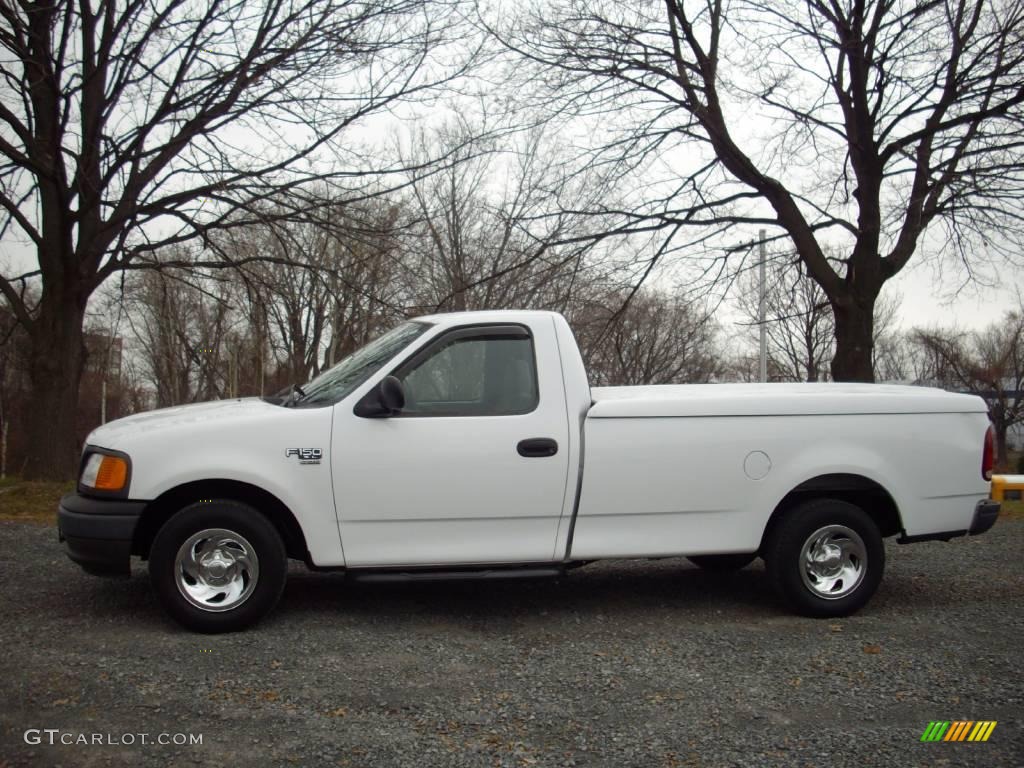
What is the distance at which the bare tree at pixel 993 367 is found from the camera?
149 feet

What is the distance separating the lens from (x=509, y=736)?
3.86 metres

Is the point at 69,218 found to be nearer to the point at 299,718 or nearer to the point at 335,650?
→ the point at 335,650

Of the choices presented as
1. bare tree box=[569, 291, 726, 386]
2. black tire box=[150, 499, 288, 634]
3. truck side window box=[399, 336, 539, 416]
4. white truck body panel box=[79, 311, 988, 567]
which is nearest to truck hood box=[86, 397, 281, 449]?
white truck body panel box=[79, 311, 988, 567]

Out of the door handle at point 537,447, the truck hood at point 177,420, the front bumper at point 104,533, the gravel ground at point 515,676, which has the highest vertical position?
the truck hood at point 177,420

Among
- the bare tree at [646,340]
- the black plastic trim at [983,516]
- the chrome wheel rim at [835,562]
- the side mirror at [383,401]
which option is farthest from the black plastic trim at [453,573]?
the bare tree at [646,340]

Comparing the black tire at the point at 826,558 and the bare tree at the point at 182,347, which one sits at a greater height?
the bare tree at the point at 182,347

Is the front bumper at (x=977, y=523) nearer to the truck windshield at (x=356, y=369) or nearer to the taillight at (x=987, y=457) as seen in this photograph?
the taillight at (x=987, y=457)

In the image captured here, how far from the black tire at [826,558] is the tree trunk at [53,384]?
33.4 ft

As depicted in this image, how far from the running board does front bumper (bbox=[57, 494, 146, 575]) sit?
1.22m

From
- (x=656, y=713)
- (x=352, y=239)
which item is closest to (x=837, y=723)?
(x=656, y=713)

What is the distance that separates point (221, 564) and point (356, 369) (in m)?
1.40

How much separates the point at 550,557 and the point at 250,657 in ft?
5.81

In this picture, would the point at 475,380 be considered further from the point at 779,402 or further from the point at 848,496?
the point at 848,496

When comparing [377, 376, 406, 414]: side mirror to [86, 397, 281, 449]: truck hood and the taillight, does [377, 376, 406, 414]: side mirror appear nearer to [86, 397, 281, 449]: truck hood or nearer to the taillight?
[86, 397, 281, 449]: truck hood
